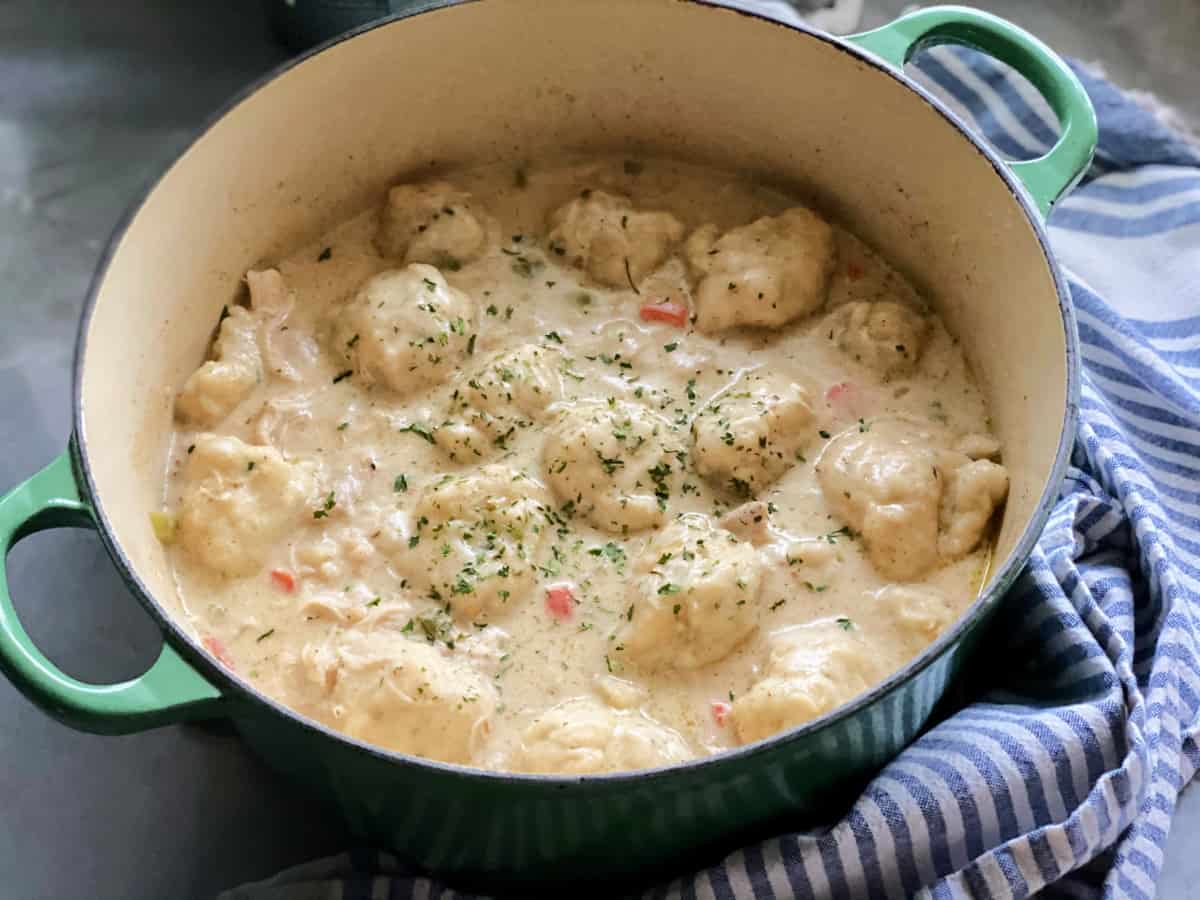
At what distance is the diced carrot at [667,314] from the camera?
205cm

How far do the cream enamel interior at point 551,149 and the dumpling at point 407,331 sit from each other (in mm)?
238

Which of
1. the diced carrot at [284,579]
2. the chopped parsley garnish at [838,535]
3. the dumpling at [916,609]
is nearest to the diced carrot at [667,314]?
the chopped parsley garnish at [838,535]

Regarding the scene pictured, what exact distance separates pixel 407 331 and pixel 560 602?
1.48 feet

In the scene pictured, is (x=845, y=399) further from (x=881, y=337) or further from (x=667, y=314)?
(x=667, y=314)

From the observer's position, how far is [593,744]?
1570 millimetres

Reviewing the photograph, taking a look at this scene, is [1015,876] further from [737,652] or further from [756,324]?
[756,324]

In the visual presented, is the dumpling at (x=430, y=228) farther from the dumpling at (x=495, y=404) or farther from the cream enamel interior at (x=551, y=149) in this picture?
the dumpling at (x=495, y=404)

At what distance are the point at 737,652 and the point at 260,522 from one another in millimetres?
612

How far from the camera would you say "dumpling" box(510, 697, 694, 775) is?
1.55 metres

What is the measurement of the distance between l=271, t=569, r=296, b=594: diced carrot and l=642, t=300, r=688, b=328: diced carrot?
0.62 meters

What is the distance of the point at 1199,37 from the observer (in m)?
2.68

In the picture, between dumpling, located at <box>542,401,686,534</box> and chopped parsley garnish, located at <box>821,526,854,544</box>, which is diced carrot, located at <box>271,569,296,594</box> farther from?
chopped parsley garnish, located at <box>821,526,854,544</box>

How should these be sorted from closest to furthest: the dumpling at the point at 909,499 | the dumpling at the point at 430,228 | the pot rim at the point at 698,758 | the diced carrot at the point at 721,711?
the pot rim at the point at 698,758 → the diced carrot at the point at 721,711 → the dumpling at the point at 909,499 → the dumpling at the point at 430,228

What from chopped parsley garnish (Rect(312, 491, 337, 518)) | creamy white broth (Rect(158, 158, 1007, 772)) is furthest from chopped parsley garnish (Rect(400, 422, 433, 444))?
chopped parsley garnish (Rect(312, 491, 337, 518))
